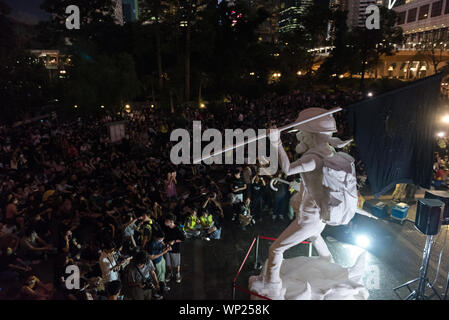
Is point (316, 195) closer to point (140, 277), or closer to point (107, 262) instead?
point (140, 277)

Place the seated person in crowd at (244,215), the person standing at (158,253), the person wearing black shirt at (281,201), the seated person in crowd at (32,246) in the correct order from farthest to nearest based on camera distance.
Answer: the person wearing black shirt at (281,201), the seated person in crowd at (244,215), the seated person in crowd at (32,246), the person standing at (158,253)

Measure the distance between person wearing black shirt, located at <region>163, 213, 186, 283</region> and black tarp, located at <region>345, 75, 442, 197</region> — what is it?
10.9 feet

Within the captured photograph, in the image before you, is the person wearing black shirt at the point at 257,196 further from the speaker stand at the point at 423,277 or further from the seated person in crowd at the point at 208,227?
the speaker stand at the point at 423,277

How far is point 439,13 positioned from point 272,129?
5746 centimetres

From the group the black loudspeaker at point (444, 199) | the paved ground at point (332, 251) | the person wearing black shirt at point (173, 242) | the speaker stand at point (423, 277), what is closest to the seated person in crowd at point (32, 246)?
the paved ground at point (332, 251)

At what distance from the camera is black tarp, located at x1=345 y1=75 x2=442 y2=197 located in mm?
3912

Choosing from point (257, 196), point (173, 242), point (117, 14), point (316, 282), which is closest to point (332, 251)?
point (316, 282)

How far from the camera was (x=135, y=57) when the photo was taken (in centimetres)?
2681

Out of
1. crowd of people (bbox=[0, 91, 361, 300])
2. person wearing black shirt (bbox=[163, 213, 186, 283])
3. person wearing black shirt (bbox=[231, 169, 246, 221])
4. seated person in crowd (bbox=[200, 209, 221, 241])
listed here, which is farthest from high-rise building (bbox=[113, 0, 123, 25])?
person wearing black shirt (bbox=[163, 213, 186, 283])

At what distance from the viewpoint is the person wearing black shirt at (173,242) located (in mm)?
5297

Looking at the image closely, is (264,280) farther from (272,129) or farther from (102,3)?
(102,3)

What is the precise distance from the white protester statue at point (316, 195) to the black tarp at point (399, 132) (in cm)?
31

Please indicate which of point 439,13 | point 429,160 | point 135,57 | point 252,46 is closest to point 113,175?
point 429,160

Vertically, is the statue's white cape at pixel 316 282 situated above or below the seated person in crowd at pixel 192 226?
above
